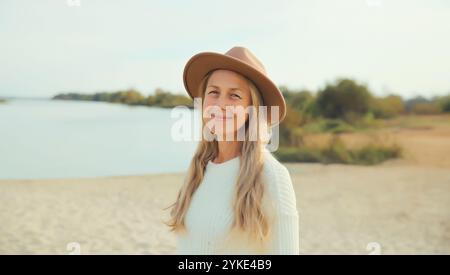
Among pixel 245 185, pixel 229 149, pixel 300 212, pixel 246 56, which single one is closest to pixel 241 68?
pixel 246 56

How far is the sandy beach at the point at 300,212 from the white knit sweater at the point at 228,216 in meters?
4.48

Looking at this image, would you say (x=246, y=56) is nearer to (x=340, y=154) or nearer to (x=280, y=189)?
(x=280, y=189)

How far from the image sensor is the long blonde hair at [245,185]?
1408mm

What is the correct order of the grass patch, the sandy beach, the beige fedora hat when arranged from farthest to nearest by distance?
the grass patch, the sandy beach, the beige fedora hat

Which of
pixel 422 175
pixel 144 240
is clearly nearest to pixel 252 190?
pixel 144 240

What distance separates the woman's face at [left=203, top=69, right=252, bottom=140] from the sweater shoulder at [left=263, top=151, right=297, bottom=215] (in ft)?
0.71

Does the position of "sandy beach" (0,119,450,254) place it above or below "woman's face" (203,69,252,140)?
below

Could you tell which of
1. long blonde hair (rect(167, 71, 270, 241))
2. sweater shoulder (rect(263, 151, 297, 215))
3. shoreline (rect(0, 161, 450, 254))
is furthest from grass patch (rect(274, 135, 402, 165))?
sweater shoulder (rect(263, 151, 297, 215))

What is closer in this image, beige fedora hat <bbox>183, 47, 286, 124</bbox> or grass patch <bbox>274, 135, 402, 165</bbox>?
beige fedora hat <bbox>183, 47, 286, 124</bbox>

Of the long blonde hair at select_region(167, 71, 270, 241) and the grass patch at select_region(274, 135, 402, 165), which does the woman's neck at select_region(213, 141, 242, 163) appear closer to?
the long blonde hair at select_region(167, 71, 270, 241)

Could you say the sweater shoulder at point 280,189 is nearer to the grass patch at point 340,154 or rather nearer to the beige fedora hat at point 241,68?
the beige fedora hat at point 241,68

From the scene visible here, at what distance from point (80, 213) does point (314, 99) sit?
29.1 feet

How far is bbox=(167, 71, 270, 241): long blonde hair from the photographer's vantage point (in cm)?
141

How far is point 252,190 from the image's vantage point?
1437mm
